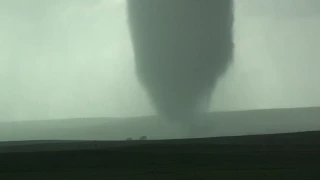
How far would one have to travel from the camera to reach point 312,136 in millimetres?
54406

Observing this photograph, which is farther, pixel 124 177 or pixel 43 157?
pixel 43 157

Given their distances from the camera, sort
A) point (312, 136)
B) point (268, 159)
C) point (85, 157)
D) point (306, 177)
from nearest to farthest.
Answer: point (306, 177)
point (268, 159)
point (85, 157)
point (312, 136)

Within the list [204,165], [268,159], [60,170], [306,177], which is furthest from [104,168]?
[306,177]

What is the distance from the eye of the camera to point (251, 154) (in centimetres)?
3747

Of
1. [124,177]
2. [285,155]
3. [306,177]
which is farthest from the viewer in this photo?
[285,155]

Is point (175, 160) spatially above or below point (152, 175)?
above

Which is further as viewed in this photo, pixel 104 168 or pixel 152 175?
pixel 104 168

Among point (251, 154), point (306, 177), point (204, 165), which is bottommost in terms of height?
point (306, 177)

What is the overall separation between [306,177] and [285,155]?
12.6 meters

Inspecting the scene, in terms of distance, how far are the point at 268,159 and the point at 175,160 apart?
5471 millimetres

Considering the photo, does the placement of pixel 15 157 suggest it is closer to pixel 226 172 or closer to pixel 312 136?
pixel 226 172

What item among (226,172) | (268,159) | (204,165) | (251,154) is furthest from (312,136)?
→ (226,172)

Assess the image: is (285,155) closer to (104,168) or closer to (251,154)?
(251,154)

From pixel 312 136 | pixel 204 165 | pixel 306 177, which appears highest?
pixel 312 136
